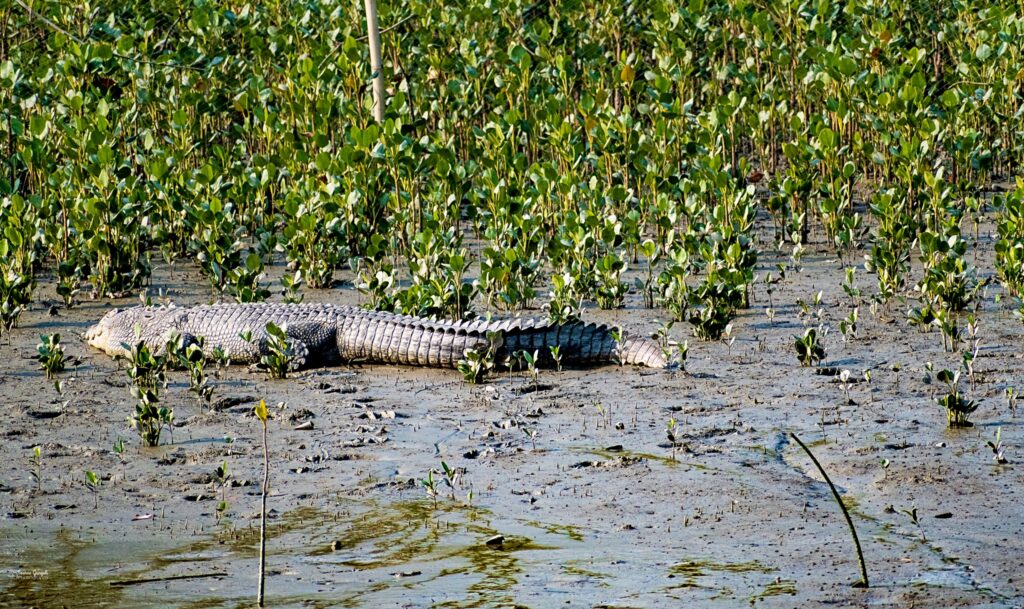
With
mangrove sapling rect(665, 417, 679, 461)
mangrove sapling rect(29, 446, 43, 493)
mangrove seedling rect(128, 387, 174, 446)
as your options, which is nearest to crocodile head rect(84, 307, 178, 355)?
mangrove seedling rect(128, 387, 174, 446)

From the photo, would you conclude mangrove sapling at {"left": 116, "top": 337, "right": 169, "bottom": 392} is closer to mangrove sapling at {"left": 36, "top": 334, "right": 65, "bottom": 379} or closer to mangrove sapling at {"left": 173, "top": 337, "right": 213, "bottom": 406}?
mangrove sapling at {"left": 173, "top": 337, "right": 213, "bottom": 406}

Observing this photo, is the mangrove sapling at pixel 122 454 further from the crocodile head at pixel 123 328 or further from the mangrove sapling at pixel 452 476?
the crocodile head at pixel 123 328

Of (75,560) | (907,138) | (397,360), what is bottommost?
(75,560)

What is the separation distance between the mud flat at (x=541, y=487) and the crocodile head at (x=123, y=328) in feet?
1.27

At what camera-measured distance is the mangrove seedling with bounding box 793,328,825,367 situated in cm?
719

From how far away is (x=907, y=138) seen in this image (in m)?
10.8

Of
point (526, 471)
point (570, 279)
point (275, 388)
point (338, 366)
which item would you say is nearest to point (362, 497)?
point (526, 471)

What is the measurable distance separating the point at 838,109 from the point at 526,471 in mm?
6605

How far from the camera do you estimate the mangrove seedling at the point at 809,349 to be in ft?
23.6

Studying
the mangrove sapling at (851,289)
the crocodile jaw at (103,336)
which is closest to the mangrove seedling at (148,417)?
the crocodile jaw at (103,336)

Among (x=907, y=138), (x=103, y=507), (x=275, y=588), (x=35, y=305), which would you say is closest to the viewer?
(x=275, y=588)

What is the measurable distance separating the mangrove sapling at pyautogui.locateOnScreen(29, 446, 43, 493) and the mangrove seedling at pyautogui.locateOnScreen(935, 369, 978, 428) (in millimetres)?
3759

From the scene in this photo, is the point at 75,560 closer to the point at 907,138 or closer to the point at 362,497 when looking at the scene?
the point at 362,497

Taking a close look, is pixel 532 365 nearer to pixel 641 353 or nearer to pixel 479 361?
pixel 479 361
